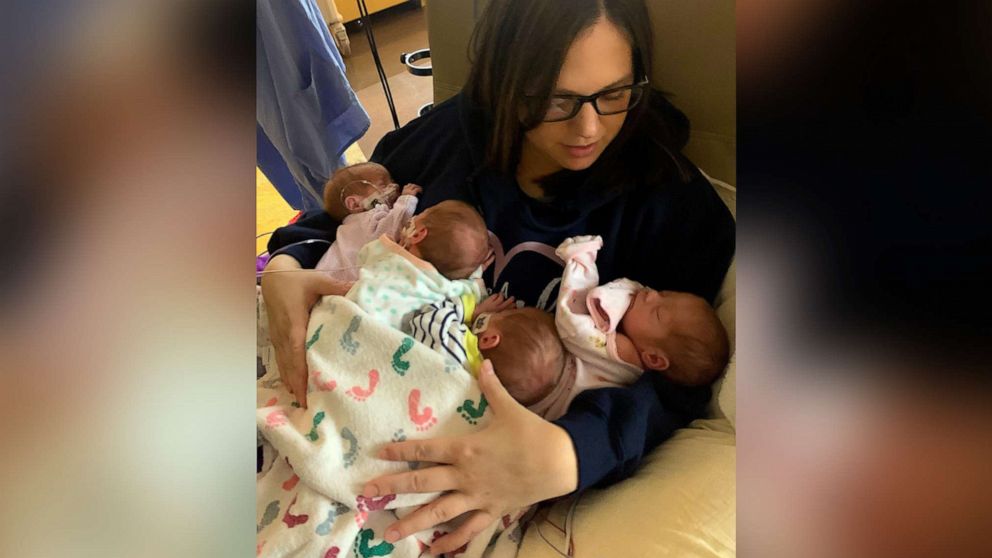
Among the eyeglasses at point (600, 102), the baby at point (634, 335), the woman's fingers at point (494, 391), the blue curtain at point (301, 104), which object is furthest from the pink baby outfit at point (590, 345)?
the blue curtain at point (301, 104)

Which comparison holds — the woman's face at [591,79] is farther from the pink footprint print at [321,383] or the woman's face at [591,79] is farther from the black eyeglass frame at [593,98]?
the pink footprint print at [321,383]

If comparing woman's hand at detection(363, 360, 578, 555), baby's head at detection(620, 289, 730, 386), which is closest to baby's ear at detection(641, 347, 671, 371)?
baby's head at detection(620, 289, 730, 386)

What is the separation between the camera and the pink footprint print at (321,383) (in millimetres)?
672

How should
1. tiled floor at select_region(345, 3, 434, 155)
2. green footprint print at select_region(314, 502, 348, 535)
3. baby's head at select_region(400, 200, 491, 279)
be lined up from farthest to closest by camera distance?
tiled floor at select_region(345, 3, 434, 155) < baby's head at select_region(400, 200, 491, 279) < green footprint print at select_region(314, 502, 348, 535)

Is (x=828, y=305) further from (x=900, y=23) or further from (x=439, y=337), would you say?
(x=439, y=337)

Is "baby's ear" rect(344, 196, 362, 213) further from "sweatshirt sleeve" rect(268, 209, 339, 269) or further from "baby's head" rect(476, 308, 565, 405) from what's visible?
"baby's head" rect(476, 308, 565, 405)

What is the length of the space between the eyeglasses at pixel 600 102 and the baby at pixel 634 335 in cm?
20

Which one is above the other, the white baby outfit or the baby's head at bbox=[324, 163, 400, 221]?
the baby's head at bbox=[324, 163, 400, 221]

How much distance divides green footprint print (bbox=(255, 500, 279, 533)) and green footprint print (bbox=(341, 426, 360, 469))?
0.08 m

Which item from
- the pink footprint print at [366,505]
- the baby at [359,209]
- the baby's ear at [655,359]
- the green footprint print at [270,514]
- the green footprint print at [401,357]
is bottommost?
the pink footprint print at [366,505]

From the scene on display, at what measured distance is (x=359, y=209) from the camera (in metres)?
1.01

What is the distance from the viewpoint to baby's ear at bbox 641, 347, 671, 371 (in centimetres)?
75

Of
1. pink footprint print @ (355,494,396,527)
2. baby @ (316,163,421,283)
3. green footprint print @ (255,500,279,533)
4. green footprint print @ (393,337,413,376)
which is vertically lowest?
pink footprint print @ (355,494,396,527)

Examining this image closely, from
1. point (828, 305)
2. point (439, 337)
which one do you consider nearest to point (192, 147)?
point (828, 305)
